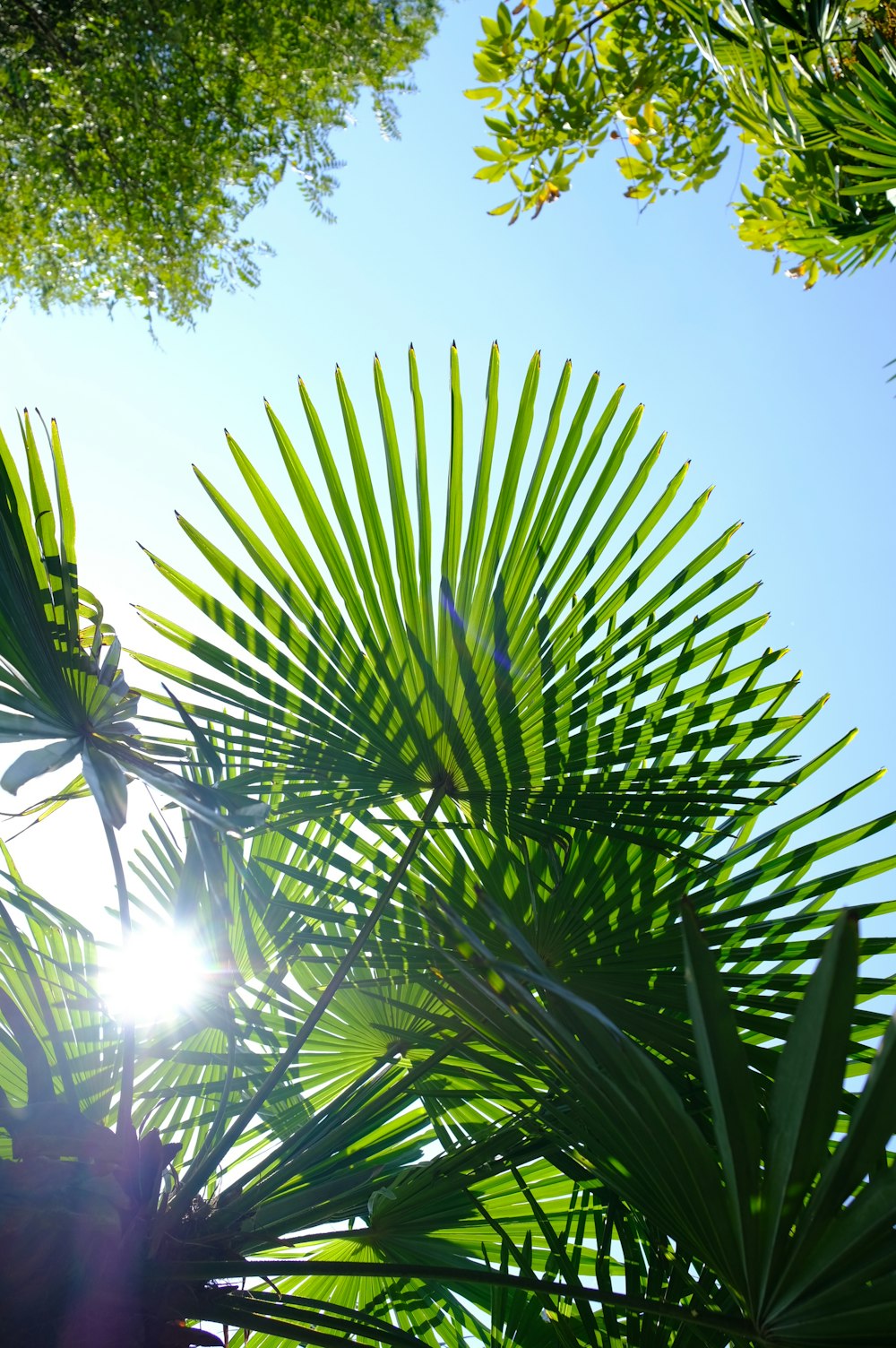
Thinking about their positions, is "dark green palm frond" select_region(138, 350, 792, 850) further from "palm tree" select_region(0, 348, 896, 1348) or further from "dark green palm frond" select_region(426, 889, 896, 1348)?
"dark green palm frond" select_region(426, 889, 896, 1348)

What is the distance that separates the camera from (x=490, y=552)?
144cm

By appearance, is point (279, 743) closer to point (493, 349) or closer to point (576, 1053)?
point (493, 349)

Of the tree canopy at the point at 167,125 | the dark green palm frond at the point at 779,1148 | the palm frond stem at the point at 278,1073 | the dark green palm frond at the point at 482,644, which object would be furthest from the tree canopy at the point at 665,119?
the tree canopy at the point at 167,125

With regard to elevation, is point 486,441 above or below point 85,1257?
above

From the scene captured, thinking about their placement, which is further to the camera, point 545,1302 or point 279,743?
point 279,743

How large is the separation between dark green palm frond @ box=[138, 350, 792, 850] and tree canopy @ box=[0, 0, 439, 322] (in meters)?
5.45

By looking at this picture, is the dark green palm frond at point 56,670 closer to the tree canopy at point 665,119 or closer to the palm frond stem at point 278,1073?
the palm frond stem at point 278,1073

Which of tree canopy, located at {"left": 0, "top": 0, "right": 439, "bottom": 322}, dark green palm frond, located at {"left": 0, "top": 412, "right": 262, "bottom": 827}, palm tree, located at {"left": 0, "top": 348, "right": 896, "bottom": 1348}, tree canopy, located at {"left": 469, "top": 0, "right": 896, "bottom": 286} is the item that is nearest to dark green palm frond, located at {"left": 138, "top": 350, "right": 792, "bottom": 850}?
palm tree, located at {"left": 0, "top": 348, "right": 896, "bottom": 1348}

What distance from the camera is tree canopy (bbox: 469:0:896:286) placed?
2328 mm

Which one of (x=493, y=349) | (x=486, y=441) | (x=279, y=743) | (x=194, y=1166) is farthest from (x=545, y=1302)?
(x=493, y=349)

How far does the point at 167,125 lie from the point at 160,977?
19.9 feet

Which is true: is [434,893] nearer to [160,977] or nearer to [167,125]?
[160,977]

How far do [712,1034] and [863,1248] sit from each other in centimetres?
18

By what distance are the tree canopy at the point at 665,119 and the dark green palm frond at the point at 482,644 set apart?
1335 mm
